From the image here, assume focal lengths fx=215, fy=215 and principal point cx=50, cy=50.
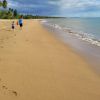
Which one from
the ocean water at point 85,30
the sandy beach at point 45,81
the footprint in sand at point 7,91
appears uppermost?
the footprint in sand at point 7,91

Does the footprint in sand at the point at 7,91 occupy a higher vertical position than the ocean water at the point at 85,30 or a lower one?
higher

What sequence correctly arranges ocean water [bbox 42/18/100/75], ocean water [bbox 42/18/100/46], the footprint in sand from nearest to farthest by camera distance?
the footprint in sand → ocean water [bbox 42/18/100/75] → ocean water [bbox 42/18/100/46]

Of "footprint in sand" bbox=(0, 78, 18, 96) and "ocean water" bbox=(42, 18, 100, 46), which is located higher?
"footprint in sand" bbox=(0, 78, 18, 96)

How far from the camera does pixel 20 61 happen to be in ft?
28.3

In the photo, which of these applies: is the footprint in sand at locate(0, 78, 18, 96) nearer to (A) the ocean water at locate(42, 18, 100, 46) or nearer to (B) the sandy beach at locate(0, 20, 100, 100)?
(B) the sandy beach at locate(0, 20, 100, 100)

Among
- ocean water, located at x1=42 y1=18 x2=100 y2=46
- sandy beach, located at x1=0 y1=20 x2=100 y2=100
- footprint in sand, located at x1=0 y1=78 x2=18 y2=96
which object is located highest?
footprint in sand, located at x1=0 y1=78 x2=18 y2=96

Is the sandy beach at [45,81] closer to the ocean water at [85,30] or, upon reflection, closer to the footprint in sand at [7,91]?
the footprint in sand at [7,91]

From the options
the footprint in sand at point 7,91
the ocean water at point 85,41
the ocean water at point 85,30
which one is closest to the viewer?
the footprint in sand at point 7,91

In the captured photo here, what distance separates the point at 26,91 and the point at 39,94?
355 mm

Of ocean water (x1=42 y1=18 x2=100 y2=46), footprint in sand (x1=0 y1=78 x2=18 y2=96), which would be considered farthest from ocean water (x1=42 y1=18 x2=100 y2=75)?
footprint in sand (x1=0 y1=78 x2=18 y2=96)

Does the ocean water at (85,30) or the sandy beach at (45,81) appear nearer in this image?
the sandy beach at (45,81)

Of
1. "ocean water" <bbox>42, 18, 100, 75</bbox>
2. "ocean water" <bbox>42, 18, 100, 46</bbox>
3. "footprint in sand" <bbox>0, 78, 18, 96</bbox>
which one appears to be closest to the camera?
"footprint in sand" <bbox>0, 78, 18, 96</bbox>

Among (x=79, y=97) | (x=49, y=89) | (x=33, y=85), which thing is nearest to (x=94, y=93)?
(x=79, y=97)

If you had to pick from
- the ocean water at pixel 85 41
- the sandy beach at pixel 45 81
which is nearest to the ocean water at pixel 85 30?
the ocean water at pixel 85 41
